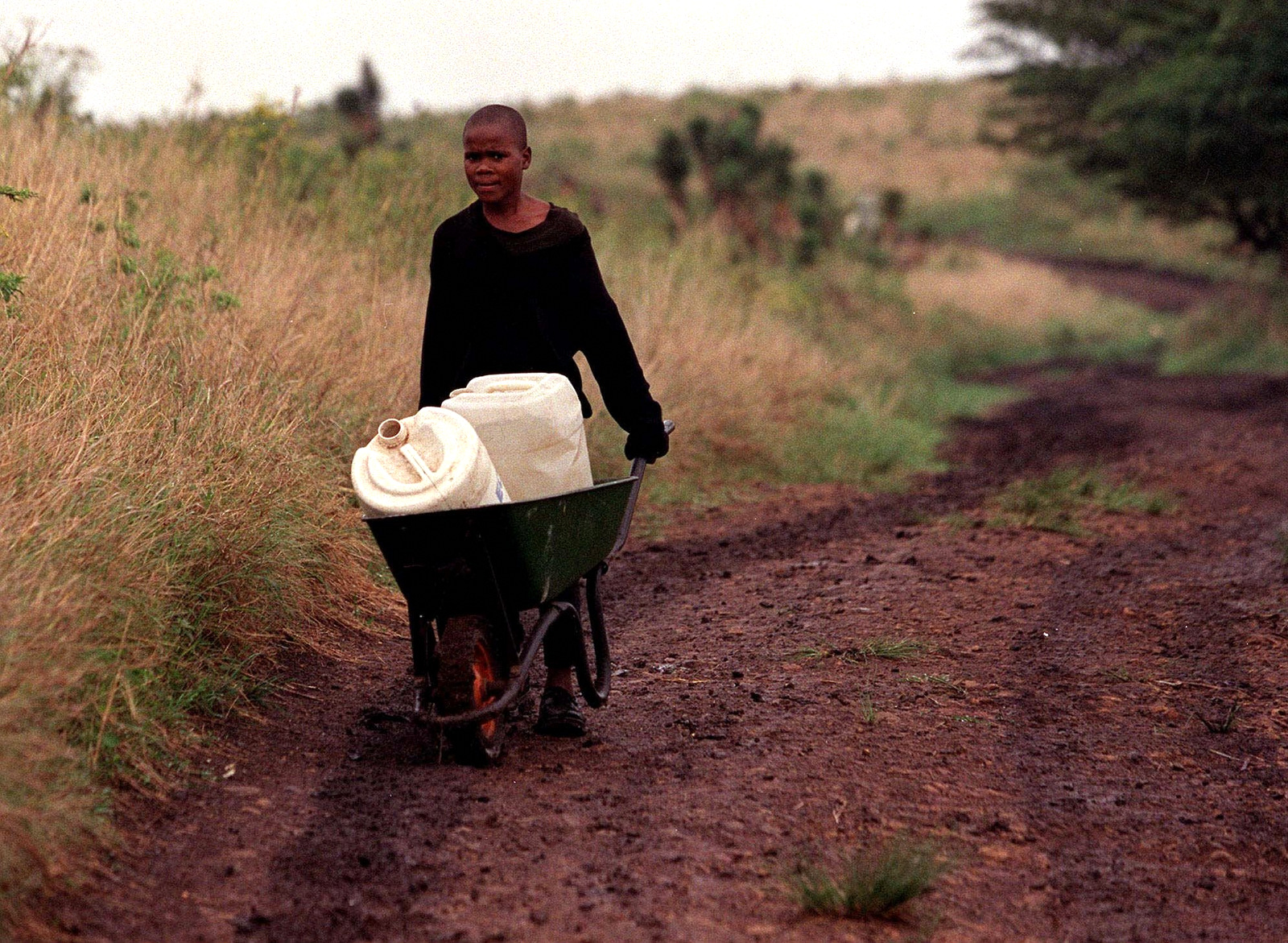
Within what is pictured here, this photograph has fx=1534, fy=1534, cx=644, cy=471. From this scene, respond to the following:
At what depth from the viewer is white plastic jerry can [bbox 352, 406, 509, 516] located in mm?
3797

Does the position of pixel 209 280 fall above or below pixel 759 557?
above

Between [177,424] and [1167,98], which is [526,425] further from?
[1167,98]

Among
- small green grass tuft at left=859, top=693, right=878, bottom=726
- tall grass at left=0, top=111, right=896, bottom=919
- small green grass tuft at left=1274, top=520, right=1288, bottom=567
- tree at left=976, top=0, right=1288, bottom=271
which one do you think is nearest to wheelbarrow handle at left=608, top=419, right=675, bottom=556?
small green grass tuft at left=859, top=693, right=878, bottom=726

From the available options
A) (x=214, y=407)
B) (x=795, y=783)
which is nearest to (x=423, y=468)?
(x=795, y=783)

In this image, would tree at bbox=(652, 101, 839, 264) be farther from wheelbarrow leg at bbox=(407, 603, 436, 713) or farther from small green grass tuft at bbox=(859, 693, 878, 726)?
wheelbarrow leg at bbox=(407, 603, 436, 713)

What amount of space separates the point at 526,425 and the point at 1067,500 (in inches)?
241

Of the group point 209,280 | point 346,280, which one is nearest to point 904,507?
point 346,280

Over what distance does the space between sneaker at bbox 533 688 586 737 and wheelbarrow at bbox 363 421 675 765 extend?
0.21 m

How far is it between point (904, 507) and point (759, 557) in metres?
2.04

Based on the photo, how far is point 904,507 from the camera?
964cm

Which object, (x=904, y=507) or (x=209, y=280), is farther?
(x=904, y=507)

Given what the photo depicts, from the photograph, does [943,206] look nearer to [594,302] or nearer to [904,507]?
[904,507]

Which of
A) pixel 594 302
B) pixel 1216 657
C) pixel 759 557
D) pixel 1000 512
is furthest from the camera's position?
pixel 1000 512

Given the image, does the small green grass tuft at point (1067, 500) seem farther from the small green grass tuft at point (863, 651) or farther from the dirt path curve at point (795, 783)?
the small green grass tuft at point (863, 651)
